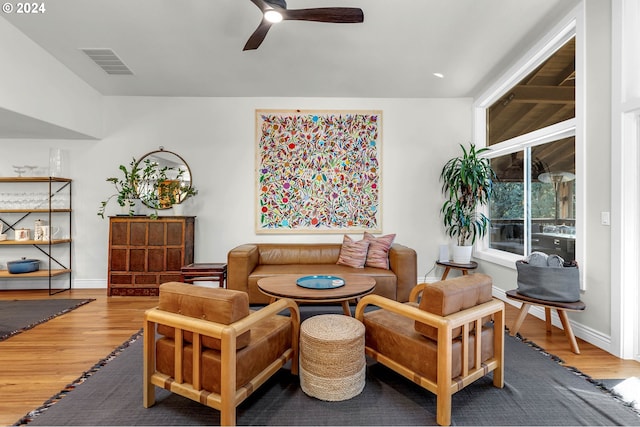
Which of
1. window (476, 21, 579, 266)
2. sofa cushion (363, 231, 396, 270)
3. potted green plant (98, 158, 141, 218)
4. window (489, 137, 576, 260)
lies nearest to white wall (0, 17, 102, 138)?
potted green plant (98, 158, 141, 218)

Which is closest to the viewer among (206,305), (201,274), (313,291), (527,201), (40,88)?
(206,305)

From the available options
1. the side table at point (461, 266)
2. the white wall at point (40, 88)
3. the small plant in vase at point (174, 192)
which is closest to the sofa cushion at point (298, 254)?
the small plant in vase at point (174, 192)

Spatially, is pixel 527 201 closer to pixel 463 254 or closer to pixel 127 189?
→ pixel 463 254

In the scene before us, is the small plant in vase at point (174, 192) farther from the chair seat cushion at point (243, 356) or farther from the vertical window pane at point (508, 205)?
the vertical window pane at point (508, 205)

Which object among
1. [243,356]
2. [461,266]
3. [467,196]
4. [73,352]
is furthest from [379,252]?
[73,352]

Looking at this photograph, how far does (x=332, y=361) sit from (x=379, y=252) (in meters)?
2.16

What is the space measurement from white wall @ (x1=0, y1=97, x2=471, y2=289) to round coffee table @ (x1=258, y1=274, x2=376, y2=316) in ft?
5.75

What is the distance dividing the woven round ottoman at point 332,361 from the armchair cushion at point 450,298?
394 millimetres

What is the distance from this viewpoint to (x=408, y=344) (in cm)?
173

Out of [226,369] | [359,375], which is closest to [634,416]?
[359,375]

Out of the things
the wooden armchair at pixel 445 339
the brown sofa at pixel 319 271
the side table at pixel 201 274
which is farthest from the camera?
the side table at pixel 201 274

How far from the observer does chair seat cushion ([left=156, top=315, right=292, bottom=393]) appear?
1.48 m

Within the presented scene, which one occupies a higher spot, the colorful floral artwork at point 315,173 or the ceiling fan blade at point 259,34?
the ceiling fan blade at point 259,34

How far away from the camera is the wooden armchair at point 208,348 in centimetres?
142
